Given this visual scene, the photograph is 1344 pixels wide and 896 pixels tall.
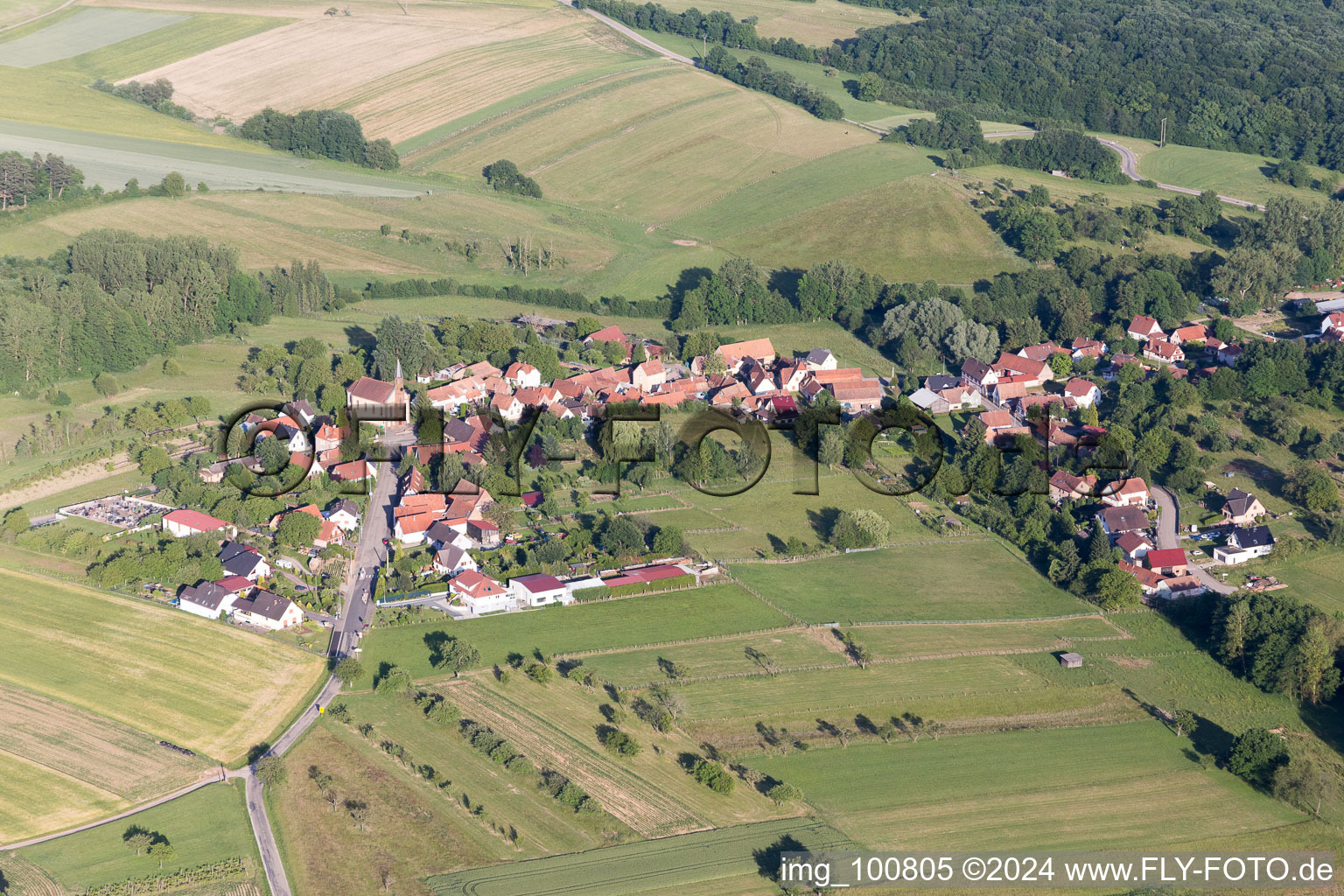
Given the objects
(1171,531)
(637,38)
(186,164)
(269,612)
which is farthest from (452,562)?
(637,38)

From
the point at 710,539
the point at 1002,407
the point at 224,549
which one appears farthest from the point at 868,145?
the point at 224,549

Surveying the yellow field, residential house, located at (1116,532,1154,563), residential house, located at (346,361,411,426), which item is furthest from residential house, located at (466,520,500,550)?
the yellow field

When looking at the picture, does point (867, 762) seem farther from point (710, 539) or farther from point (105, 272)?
point (105, 272)

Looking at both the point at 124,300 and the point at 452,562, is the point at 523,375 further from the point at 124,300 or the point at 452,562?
the point at 124,300

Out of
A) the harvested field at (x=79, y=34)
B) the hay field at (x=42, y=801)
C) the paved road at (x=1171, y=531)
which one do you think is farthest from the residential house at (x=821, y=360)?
the harvested field at (x=79, y=34)

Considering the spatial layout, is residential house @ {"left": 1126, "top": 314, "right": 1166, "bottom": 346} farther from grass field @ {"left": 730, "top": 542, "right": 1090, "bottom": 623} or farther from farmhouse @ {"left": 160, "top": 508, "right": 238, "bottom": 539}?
farmhouse @ {"left": 160, "top": 508, "right": 238, "bottom": 539}

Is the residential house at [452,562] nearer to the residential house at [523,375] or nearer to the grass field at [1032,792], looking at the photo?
the grass field at [1032,792]
